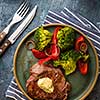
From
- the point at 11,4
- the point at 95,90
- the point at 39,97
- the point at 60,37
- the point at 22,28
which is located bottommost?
the point at 95,90

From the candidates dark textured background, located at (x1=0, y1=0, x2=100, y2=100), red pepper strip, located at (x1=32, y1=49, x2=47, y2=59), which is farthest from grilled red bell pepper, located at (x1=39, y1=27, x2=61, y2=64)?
dark textured background, located at (x1=0, y1=0, x2=100, y2=100)

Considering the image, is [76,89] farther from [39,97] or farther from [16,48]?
[16,48]

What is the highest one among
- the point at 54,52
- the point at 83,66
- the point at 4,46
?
the point at 4,46

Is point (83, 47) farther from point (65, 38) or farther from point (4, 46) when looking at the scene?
point (4, 46)

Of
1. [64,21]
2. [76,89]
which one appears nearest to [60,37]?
[64,21]

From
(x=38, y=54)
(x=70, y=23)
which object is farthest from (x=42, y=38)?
(x=70, y=23)

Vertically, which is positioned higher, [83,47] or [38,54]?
[38,54]

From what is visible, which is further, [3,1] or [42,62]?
[3,1]

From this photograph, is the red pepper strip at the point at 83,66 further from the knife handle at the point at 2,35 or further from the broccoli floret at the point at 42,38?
the knife handle at the point at 2,35
